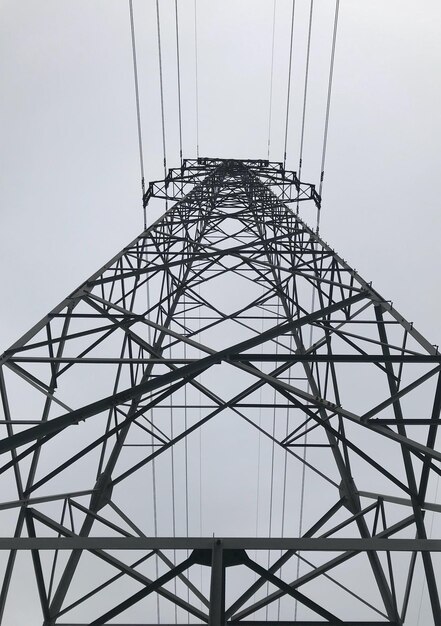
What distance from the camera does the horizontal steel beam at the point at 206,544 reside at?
4078 mm

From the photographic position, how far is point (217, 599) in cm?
404

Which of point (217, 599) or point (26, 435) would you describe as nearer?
point (217, 599)

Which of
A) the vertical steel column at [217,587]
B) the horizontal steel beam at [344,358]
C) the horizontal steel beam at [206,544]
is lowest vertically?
the vertical steel column at [217,587]

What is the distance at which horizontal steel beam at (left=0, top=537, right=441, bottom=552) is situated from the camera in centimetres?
408

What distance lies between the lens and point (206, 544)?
13.8 ft

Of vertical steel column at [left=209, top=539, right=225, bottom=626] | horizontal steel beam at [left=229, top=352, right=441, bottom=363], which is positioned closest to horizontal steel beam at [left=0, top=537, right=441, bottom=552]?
vertical steel column at [left=209, top=539, right=225, bottom=626]

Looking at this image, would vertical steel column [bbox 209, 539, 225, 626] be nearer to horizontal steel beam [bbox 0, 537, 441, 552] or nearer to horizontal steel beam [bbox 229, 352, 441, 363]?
horizontal steel beam [bbox 0, 537, 441, 552]

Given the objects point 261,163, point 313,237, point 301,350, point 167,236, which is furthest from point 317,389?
point 261,163

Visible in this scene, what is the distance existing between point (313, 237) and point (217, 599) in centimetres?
919

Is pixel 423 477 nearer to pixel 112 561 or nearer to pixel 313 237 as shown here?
pixel 112 561

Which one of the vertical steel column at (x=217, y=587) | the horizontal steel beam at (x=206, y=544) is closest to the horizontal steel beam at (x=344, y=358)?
the horizontal steel beam at (x=206, y=544)

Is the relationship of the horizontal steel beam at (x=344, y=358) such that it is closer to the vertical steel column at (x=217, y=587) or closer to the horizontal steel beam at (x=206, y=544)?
the horizontal steel beam at (x=206, y=544)

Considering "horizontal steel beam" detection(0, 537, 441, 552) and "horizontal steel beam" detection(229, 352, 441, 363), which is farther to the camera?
"horizontal steel beam" detection(229, 352, 441, 363)

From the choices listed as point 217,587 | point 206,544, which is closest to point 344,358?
point 206,544
